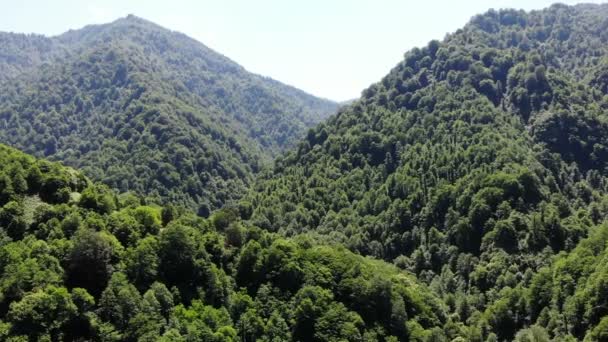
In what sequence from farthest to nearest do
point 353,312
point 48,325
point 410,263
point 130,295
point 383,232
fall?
point 383,232 < point 410,263 < point 353,312 < point 130,295 < point 48,325

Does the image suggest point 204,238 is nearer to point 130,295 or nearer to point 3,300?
point 130,295

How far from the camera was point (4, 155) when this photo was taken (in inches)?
4811

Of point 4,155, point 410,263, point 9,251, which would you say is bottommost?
point 410,263

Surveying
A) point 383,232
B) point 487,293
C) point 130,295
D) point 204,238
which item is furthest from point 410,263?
point 130,295

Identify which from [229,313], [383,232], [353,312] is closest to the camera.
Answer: [229,313]

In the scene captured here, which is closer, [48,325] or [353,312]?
[48,325]

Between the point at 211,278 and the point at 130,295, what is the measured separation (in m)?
19.3

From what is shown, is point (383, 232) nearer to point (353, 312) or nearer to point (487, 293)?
point (487, 293)

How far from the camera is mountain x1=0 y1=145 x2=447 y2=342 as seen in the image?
90562mm

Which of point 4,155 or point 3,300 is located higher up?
point 4,155

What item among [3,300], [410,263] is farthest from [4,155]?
[410,263]

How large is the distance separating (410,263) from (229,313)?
84.2m

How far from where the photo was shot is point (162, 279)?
108m

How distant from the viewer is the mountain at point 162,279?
90562mm
